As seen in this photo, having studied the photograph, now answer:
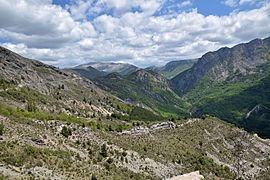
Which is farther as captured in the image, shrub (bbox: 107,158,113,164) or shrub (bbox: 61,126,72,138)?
shrub (bbox: 61,126,72,138)

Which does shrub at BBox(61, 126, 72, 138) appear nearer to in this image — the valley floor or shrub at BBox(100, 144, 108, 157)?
the valley floor

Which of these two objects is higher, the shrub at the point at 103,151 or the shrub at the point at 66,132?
the shrub at the point at 66,132

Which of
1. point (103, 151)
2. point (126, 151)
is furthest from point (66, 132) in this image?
Answer: point (126, 151)

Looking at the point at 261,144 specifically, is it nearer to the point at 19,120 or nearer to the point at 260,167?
the point at 260,167

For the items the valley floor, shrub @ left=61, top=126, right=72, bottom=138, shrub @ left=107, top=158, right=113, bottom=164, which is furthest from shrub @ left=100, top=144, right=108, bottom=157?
shrub @ left=61, top=126, right=72, bottom=138

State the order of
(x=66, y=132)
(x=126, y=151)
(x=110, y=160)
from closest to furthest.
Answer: (x=110, y=160), (x=66, y=132), (x=126, y=151)

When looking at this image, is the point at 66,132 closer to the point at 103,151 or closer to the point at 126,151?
the point at 103,151

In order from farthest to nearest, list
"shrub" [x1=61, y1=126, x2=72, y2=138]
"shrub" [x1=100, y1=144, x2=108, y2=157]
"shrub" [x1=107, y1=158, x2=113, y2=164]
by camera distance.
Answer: "shrub" [x1=61, y1=126, x2=72, y2=138] < "shrub" [x1=100, y1=144, x2=108, y2=157] < "shrub" [x1=107, y1=158, x2=113, y2=164]

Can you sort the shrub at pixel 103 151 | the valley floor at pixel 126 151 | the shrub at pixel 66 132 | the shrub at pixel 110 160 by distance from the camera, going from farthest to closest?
the shrub at pixel 66 132
the shrub at pixel 103 151
the shrub at pixel 110 160
the valley floor at pixel 126 151

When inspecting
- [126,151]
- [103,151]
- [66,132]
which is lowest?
[126,151]

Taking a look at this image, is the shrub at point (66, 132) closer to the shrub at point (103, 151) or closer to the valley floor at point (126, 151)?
the valley floor at point (126, 151)

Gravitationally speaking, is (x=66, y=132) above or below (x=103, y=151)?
above

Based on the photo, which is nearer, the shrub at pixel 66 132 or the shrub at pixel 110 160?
the shrub at pixel 110 160

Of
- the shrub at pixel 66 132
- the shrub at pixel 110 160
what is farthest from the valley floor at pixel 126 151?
the shrub at pixel 110 160
